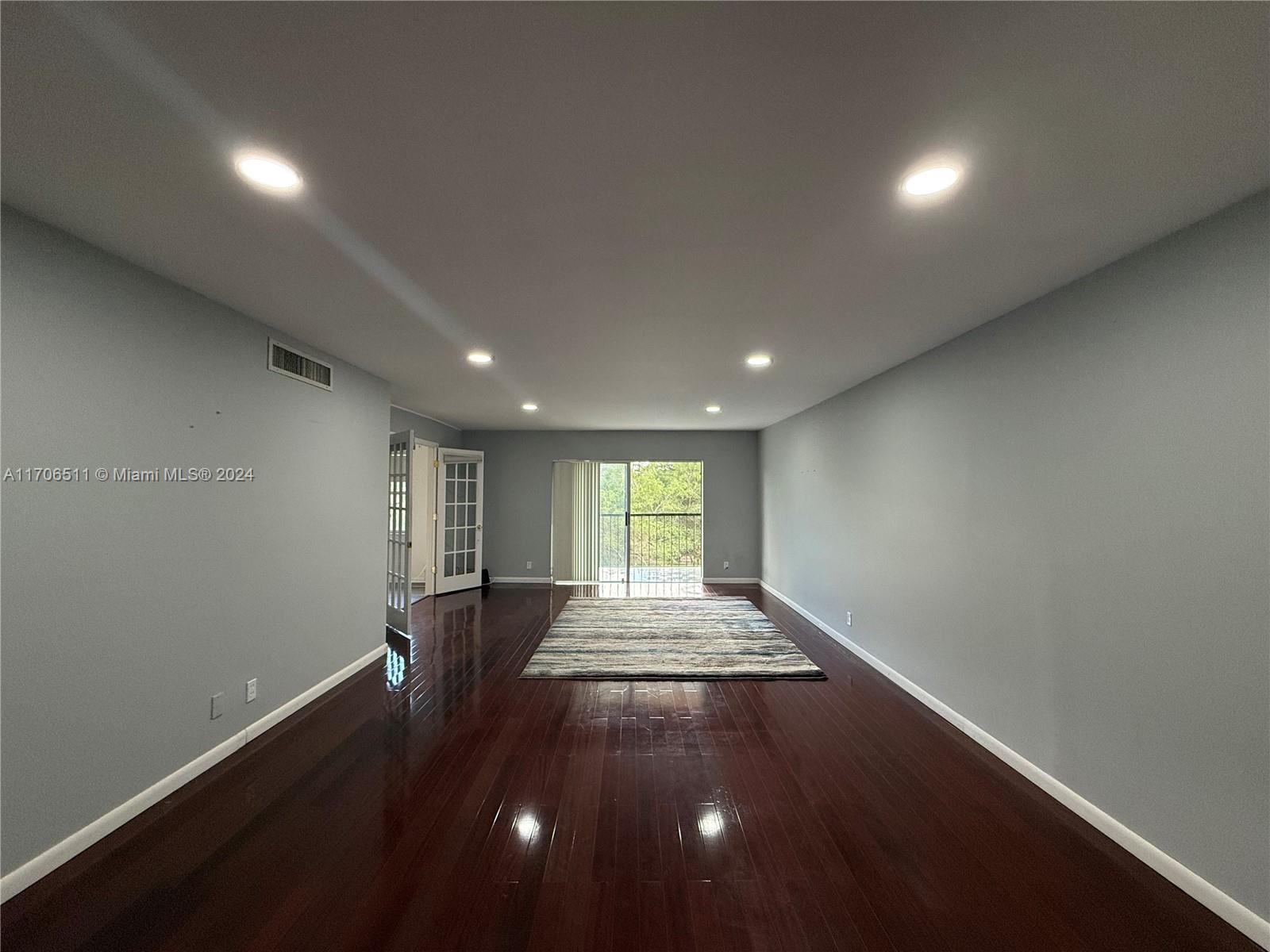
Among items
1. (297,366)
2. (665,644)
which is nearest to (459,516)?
(665,644)

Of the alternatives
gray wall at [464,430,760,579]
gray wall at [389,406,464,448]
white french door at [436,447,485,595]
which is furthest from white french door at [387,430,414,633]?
gray wall at [464,430,760,579]

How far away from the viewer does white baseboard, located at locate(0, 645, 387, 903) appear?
181cm

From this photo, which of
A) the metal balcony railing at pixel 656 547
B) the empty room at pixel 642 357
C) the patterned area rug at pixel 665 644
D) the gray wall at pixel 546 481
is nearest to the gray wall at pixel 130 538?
the empty room at pixel 642 357

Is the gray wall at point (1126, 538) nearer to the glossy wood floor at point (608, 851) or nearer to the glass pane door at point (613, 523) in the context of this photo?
the glossy wood floor at point (608, 851)

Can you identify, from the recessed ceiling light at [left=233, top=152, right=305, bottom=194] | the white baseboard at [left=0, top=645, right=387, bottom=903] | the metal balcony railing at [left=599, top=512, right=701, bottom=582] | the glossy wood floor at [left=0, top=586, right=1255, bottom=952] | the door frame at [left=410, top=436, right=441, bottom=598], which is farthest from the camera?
the metal balcony railing at [left=599, top=512, right=701, bottom=582]

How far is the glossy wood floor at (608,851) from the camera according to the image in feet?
5.51

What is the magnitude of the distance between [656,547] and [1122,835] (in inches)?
303

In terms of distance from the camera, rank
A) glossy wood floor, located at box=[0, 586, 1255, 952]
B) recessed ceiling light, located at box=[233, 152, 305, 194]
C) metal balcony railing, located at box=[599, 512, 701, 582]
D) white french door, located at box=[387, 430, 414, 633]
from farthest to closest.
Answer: metal balcony railing, located at box=[599, 512, 701, 582] → white french door, located at box=[387, 430, 414, 633] → glossy wood floor, located at box=[0, 586, 1255, 952] → recessed ceiling light, located at box=[233, 152, 305, 194]

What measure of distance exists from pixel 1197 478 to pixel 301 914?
3.40 metres

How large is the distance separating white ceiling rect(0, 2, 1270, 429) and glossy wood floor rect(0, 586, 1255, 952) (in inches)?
91.6

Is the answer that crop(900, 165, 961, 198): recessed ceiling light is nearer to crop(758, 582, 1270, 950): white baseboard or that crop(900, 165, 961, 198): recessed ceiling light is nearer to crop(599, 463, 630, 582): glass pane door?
crop(758, 582, 1270, 950): white baseboard

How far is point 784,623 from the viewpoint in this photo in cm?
571

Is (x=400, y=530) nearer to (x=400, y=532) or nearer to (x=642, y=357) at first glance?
(x=400, y=532)

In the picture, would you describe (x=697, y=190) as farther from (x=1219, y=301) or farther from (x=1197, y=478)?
(x=1197, y=478)
